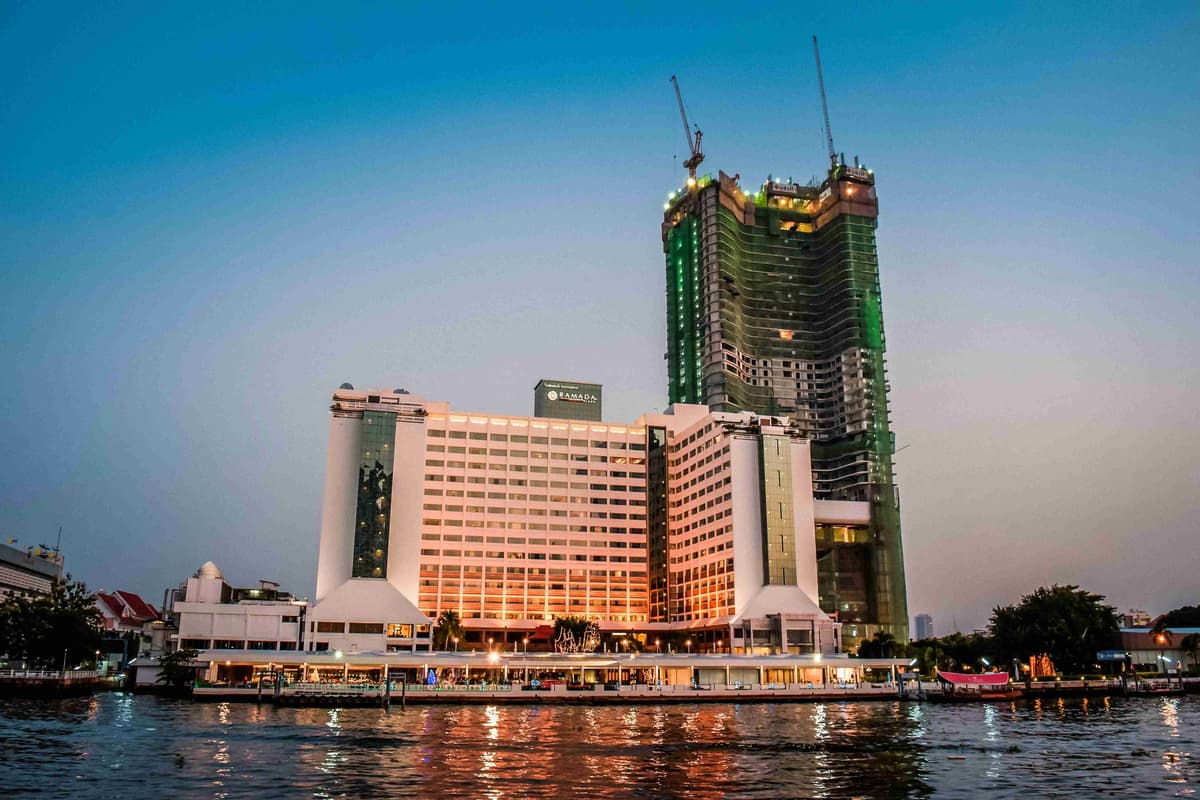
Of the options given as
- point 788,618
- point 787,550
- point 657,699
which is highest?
point 787,550

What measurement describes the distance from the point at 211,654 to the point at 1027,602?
127995 millimetres

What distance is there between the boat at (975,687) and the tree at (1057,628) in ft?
71.2

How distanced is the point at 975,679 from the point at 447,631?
93.9 meters

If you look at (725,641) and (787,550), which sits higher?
(787,550)

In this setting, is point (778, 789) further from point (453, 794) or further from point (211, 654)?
point (211, 654)

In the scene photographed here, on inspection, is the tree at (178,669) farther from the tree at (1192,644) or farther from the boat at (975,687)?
the tree at (1192,644)

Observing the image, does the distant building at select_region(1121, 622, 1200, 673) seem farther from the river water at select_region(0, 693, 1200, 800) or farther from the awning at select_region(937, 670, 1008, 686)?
the river water at select_region(0, 693, 1200, 800)

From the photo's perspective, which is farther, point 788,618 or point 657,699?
point 788,618

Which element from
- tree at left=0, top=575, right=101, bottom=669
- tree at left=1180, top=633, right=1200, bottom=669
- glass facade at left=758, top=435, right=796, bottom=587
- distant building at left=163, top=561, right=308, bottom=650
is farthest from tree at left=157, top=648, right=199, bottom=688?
tree at left=1180, top=633, right=1200, bottom=669

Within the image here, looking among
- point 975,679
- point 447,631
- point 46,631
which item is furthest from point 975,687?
point 46,631

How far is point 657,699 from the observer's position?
413 ft

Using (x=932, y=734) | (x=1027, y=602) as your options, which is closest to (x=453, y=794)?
(x=932, y=734)

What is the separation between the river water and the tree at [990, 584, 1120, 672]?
43.3 m

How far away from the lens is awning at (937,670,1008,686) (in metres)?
132
